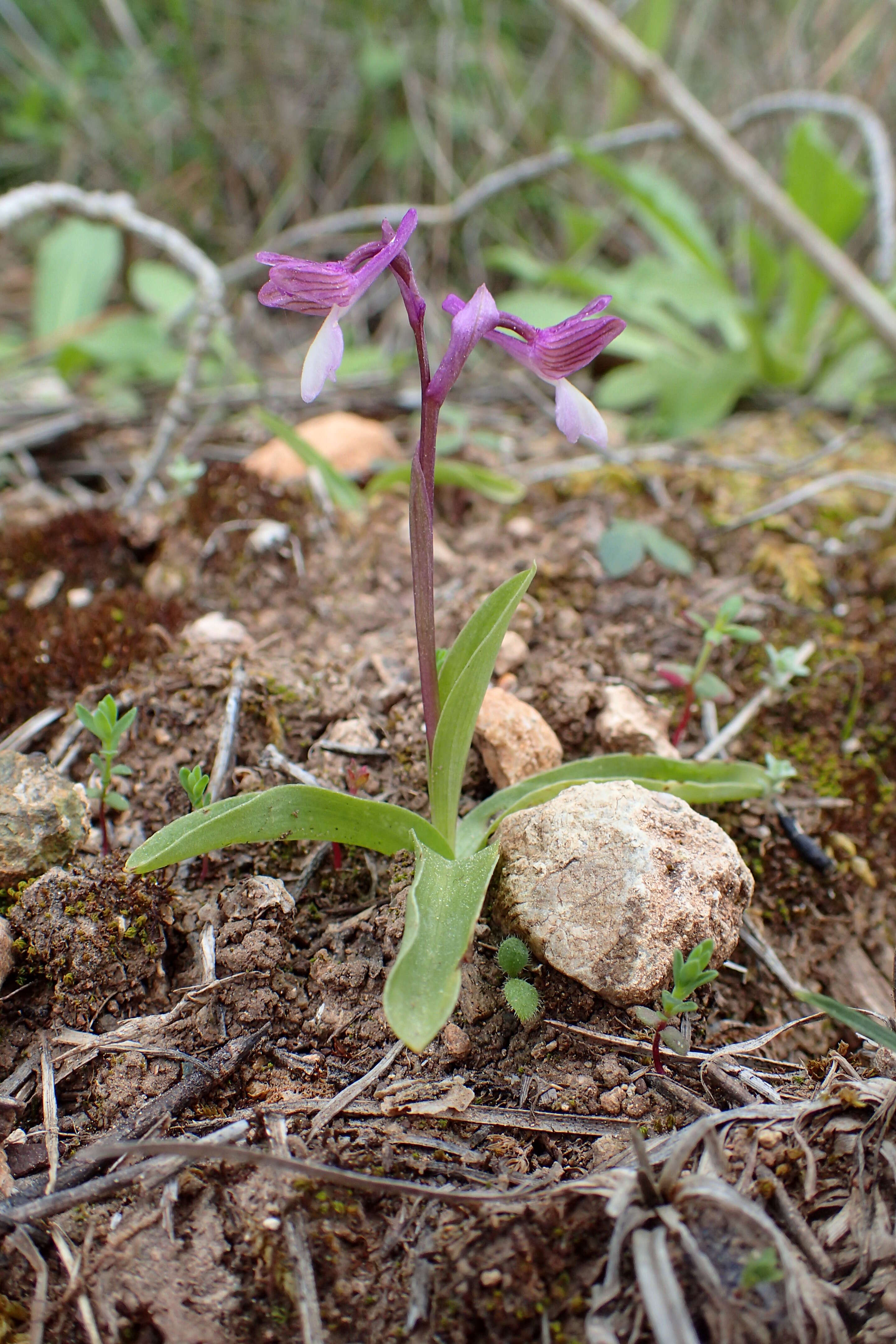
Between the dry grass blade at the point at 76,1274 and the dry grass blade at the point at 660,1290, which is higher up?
the dry grass blade at the point at 660,1290

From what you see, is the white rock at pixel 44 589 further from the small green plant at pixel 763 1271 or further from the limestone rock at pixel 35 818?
the small green plant at pixel 763 1271

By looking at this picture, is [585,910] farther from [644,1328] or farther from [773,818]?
[773,818]

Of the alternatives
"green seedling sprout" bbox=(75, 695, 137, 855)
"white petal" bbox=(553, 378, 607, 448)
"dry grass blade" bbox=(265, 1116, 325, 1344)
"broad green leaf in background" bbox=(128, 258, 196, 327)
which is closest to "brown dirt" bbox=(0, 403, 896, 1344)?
"dry grass blade" bbox=(265, 1116, 325, 1344)

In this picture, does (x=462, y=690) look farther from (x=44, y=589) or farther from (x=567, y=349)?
(x=44, y=589)

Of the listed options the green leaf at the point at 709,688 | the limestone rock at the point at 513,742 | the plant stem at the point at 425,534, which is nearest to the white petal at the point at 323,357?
the plant stem at the point at 425,534

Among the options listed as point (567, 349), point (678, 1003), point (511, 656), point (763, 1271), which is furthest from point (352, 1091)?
point (567, 349)

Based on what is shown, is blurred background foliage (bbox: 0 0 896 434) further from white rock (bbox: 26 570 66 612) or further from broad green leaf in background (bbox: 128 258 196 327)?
white rock (bbox: 26 570 66 612)
